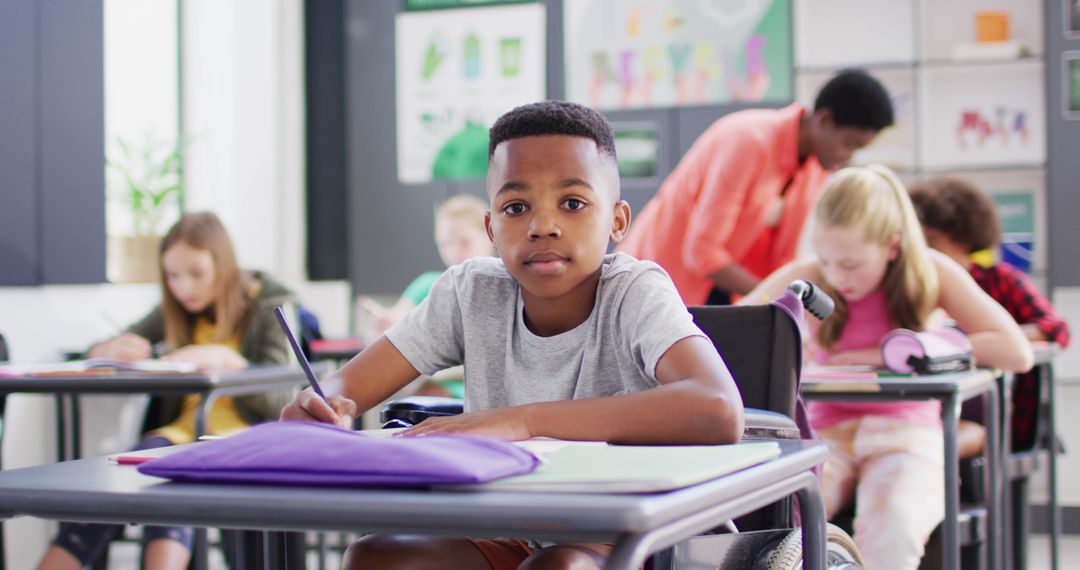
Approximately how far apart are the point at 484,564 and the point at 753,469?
0.44m

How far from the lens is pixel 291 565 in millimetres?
1088

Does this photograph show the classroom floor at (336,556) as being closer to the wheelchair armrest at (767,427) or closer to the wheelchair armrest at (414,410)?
the wheelchair armrest at (414,410)

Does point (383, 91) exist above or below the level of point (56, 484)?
above

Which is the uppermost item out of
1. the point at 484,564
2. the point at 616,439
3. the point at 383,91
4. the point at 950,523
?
the point at 383,91

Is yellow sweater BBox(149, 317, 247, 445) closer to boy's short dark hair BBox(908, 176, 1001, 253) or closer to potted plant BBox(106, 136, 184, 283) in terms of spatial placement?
potted plant BBox(106, 136, 184, 283)

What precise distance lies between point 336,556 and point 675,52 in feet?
7.95

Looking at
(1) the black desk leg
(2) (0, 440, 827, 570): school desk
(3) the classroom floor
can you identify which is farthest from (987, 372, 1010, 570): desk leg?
(2) (0, 440, 827, 570): school desk

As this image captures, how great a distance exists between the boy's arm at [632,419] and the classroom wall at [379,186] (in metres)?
4.23

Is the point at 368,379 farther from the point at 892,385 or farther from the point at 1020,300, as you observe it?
the point at 1020,300

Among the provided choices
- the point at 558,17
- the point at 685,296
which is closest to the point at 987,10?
the point at 558,17

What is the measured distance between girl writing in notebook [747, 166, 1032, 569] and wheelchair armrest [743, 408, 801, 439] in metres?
1.11

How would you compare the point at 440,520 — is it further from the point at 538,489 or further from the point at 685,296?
the point at 685,296

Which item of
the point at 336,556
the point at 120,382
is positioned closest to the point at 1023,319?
the point at 120,382

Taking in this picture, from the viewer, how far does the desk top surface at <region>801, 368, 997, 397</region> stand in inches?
84.4
